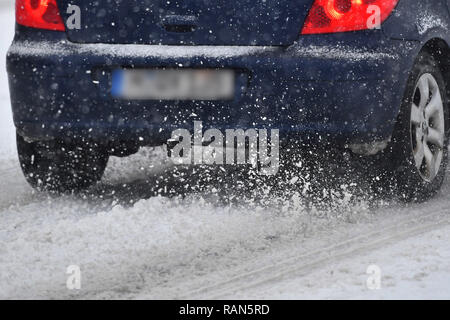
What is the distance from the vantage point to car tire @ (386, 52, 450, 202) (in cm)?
518

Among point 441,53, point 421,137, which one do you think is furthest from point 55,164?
point 441,53

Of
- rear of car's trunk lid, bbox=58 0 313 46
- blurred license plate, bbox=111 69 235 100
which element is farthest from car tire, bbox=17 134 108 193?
rear of car's trunk lid, bbox=58 0 313 46

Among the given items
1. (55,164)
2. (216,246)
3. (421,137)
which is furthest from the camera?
(55,164)

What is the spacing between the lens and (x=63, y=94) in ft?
16.4

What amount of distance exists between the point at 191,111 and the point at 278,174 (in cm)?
115

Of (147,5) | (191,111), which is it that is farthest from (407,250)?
(147,5)

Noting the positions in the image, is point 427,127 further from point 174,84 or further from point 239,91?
point 174,84

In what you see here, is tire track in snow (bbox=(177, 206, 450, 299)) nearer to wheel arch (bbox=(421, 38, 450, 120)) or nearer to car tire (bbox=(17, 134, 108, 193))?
wheel arch (bbox=(421, 38, 450, 120))

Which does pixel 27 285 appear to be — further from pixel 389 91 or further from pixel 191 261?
pixel 389 91

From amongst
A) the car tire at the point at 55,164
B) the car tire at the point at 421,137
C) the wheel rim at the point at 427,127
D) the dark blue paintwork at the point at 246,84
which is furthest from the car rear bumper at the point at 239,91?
the car tire at the point at 55,164

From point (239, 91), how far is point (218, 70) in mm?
136

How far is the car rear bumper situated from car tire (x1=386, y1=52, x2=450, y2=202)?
18 cm

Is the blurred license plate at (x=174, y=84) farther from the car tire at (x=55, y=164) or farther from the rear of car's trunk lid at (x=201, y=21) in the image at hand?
the car tire at (x=55, y=164)

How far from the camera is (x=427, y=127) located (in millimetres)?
5414
